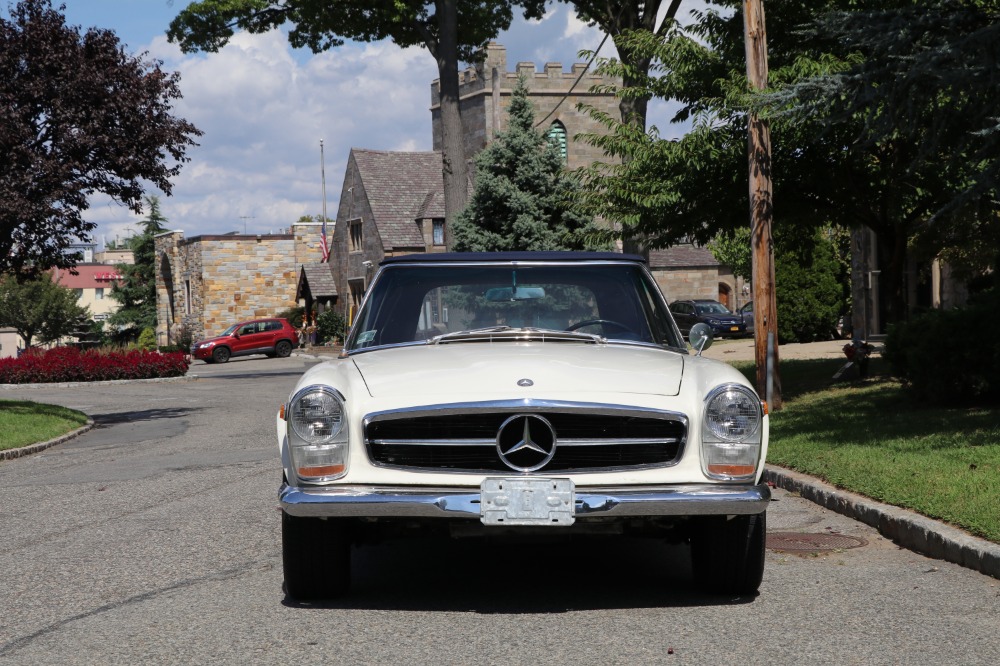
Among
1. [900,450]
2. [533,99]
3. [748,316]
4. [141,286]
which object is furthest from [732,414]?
[141,286]

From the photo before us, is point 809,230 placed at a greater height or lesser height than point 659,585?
greater

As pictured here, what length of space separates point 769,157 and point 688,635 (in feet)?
36.7

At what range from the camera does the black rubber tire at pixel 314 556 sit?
5754mm

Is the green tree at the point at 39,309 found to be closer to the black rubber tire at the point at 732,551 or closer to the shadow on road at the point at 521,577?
the shadow on road at the point at 521,577

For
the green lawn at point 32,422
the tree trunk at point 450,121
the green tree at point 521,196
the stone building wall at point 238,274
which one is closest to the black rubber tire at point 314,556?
the green lawn at point 32,422

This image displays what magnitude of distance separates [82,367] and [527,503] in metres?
32.2

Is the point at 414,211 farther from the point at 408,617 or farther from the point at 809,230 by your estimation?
the point at 408,617

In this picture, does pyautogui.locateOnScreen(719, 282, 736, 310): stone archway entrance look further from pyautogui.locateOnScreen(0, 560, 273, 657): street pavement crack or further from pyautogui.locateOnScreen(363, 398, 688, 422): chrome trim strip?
pyautogui.locateOnScreen(363, 398, 688, 422): chrome trim strip

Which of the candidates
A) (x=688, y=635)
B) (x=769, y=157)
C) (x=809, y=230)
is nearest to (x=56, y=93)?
(x=769, y=157)

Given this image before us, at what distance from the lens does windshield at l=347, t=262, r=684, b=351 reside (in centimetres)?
681

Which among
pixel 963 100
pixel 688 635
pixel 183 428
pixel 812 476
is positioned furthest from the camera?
pixel 183 428

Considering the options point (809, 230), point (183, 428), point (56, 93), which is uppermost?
point (56, 93)

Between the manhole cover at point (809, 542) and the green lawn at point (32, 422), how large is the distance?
1133 cm

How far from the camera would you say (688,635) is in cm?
524
